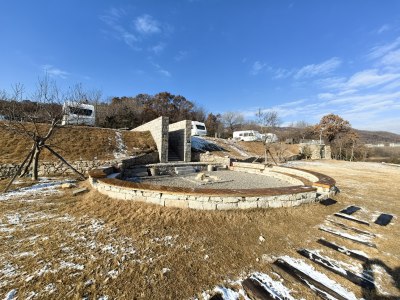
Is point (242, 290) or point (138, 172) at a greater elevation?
point (138, 172)

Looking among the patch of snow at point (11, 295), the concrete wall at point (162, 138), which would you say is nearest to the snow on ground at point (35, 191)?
the patch of snow at point (11, 295)

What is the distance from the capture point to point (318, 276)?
2.73m

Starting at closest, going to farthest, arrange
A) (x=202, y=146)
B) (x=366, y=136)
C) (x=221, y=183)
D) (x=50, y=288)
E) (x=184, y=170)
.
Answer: (x=50, y=288) → (x=221, y=183) → (x=184, y=170) → (x=202, y=146) → (x=366, y=136)

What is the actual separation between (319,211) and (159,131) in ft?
37.0

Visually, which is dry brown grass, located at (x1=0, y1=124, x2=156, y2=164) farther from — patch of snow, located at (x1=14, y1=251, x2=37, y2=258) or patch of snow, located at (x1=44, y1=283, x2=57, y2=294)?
patch of snow, located at (x1=44, y1=283, x2=57, y2=294)

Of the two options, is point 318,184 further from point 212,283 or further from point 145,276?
point 145,276

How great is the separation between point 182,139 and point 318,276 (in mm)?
12894

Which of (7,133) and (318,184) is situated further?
(7,133)

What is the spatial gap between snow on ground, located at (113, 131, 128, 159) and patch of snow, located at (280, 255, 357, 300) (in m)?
11.8

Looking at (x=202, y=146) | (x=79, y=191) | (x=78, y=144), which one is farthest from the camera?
(x=202, y=146)

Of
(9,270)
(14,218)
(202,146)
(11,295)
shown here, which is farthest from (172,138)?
(11,295)

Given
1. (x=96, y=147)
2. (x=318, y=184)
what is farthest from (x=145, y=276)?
(x=96, y=147)

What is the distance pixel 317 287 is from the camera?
98.7 inches

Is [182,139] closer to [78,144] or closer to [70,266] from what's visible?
Result: [78,144]
